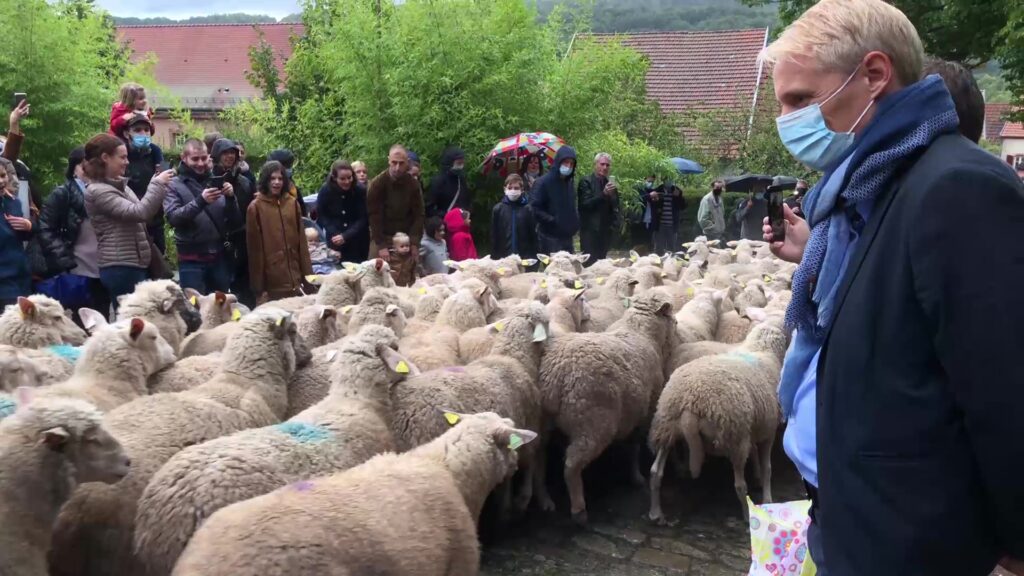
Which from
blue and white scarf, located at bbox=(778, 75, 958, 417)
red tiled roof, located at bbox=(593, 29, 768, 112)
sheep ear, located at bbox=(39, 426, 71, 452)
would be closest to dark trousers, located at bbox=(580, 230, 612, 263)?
sheep ear, located at bbox=(39, 426, 71, 452)

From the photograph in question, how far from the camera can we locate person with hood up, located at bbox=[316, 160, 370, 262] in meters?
8.60

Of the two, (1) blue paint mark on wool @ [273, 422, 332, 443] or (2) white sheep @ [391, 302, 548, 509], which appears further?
(2) white sheep @ [391, 302, 548, 509]

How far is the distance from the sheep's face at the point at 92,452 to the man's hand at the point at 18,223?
360cm

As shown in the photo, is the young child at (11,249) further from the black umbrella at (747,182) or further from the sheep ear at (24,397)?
the black umbrella at (747,182)

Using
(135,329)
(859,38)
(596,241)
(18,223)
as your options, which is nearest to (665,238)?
(596,241)

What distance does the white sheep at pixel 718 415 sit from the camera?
4762 mm

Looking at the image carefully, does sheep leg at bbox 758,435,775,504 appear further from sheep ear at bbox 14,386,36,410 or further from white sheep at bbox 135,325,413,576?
sheep ear at bbox 14,386,36,410

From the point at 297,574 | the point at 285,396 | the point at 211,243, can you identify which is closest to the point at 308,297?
the point at 211,243

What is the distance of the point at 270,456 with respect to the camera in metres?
3.17

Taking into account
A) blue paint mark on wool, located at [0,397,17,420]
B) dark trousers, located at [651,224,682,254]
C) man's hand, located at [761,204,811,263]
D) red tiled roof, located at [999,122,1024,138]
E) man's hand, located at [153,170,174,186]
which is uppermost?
man's hand, located at [153,170,174,186]

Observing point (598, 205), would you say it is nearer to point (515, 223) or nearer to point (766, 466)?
point (515, 223)

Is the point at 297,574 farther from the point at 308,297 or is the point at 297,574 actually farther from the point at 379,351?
the point at 308,297

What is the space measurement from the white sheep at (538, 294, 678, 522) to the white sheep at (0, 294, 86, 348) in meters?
2.91

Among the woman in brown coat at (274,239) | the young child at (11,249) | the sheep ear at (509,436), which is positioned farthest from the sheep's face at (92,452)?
the woman in brown coat at (274,239)
